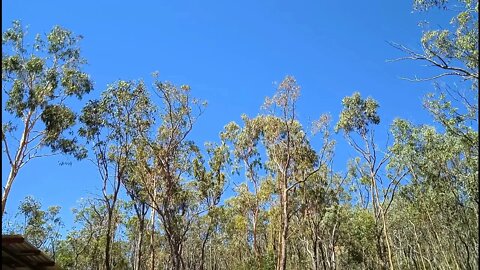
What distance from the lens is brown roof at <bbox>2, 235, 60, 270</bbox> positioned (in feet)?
17.2

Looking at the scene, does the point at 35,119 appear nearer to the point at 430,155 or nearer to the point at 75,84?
the point at 75,84

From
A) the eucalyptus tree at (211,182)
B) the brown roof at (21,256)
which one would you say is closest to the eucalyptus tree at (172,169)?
the eucalyptus tree at (211,182)

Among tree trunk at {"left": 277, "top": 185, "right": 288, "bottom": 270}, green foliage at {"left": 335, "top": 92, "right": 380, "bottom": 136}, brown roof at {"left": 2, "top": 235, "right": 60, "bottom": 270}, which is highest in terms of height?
green foliage at {"left": 335, "top": 92, "right": 380, "bottom": 136}

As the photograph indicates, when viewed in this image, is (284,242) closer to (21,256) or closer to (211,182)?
(211,182)

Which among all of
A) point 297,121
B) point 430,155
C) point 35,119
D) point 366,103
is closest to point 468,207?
point 430,155

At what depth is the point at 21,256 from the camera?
19.0 feet

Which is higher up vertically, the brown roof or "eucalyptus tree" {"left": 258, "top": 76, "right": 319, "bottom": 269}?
"eucalyptus tree" {"left": 258, "top": 76, "right": 319, "bottom": 269}

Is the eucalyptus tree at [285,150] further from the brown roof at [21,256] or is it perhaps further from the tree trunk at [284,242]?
the brown roof at [21,256]

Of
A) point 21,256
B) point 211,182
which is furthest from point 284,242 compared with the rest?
point 21,256

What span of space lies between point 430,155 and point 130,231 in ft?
68.8

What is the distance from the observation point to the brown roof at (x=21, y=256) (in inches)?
206

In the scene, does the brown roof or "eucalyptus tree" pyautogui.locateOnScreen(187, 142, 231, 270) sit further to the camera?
"eucalyptus tree" pyautogui.locateOnScreen(187, 142, 231, 270)

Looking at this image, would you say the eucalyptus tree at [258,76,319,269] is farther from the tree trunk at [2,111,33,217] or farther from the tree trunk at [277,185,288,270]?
the tree trunk at [2,111,33,217]

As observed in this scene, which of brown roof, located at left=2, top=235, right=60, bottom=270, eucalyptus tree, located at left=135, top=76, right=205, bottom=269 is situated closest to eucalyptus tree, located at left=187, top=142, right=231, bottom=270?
eucalyptus tree, located at left=135, top=76, right=205, bottom=269
